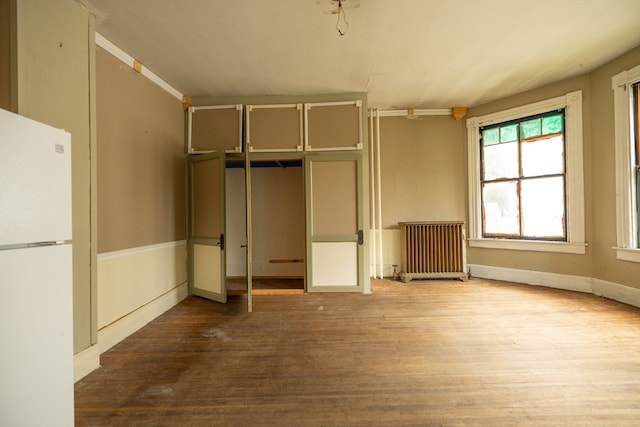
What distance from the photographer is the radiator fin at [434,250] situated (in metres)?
4.79

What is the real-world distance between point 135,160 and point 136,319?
66.3 inches

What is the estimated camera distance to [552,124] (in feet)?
14.0

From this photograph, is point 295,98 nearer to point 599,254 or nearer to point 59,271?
point 59,271

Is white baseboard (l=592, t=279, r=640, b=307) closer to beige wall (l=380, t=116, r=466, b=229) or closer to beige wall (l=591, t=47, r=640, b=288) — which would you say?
beige wall (l=591, t=47, r=640, b=288)

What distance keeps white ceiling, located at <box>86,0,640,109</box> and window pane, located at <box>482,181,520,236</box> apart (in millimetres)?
1592

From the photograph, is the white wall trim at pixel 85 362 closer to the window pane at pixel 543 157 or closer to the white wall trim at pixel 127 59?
the white wall trim at pixel 127 59

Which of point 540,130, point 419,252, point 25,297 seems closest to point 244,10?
point 25,297

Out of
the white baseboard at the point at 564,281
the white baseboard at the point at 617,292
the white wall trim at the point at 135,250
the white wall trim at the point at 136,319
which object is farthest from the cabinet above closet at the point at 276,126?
the white baseboard at the point at 617,292

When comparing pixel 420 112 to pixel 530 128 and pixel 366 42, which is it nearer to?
pixel 530 128

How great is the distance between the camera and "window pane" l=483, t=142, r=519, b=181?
4.62 m

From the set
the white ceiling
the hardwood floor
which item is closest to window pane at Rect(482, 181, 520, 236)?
the hardwood floor

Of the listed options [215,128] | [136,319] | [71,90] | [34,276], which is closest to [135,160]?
[71,90]

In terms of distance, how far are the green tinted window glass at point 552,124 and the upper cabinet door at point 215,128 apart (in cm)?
457

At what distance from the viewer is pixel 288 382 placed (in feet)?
6.68
